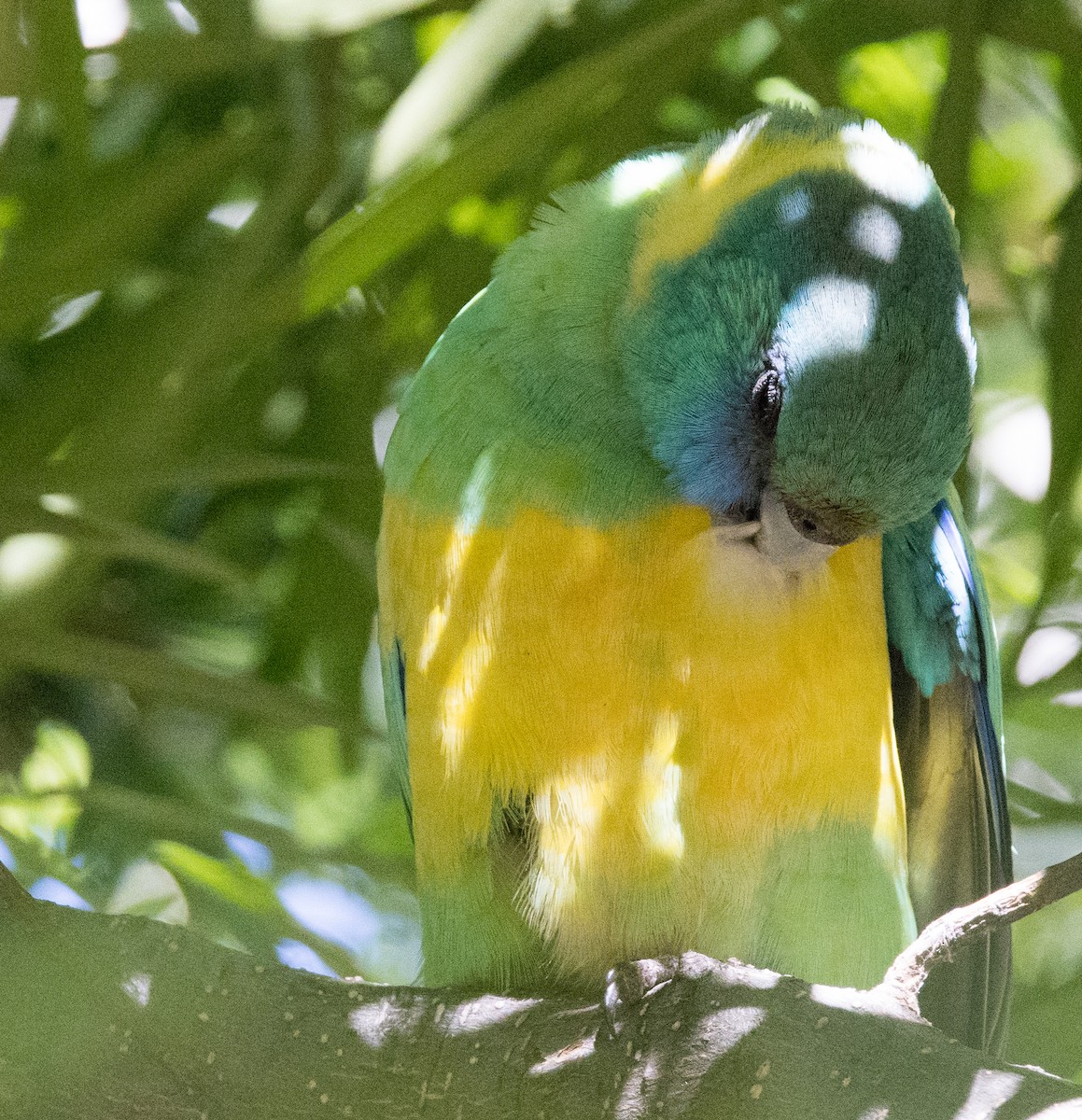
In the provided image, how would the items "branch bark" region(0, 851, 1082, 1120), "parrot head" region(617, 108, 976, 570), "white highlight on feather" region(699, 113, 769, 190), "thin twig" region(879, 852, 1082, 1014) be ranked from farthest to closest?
"white highlight on feather" region(699, 113, 769, 190) < "parrot head" region(617, 108, 976, 570) < "branch bark" region(0, 851, 1082, 1120) < "thin twig" region(879, 852, 1082, 1014)

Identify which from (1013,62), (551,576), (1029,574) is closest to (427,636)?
(551,576)

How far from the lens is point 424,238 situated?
2830mm

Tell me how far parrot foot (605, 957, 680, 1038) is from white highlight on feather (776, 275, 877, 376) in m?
0.76

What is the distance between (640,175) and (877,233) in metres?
0.46

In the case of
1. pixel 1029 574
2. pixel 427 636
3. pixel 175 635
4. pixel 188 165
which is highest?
pixel 188 165

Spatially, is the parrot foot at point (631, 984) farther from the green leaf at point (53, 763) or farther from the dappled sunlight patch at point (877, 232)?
the green leaf at point (53, 763)

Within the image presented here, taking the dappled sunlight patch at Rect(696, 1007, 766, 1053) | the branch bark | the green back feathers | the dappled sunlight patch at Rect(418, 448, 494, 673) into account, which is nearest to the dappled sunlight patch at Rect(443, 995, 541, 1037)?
the branch bark

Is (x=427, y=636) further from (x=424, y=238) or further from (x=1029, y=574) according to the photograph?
(x=1029, y=574)

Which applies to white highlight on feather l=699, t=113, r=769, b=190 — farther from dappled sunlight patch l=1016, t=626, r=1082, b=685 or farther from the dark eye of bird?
dappled sunlight patch l=1016, t=626, r=1082, b=685

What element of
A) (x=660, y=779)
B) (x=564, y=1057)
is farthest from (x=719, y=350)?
(x=564, y=1057)

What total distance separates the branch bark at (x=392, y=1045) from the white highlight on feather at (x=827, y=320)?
78cm

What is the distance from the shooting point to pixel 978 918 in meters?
1.29

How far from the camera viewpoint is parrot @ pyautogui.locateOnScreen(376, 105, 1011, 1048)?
6.67 ft

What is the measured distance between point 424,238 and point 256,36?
1.71 ft
